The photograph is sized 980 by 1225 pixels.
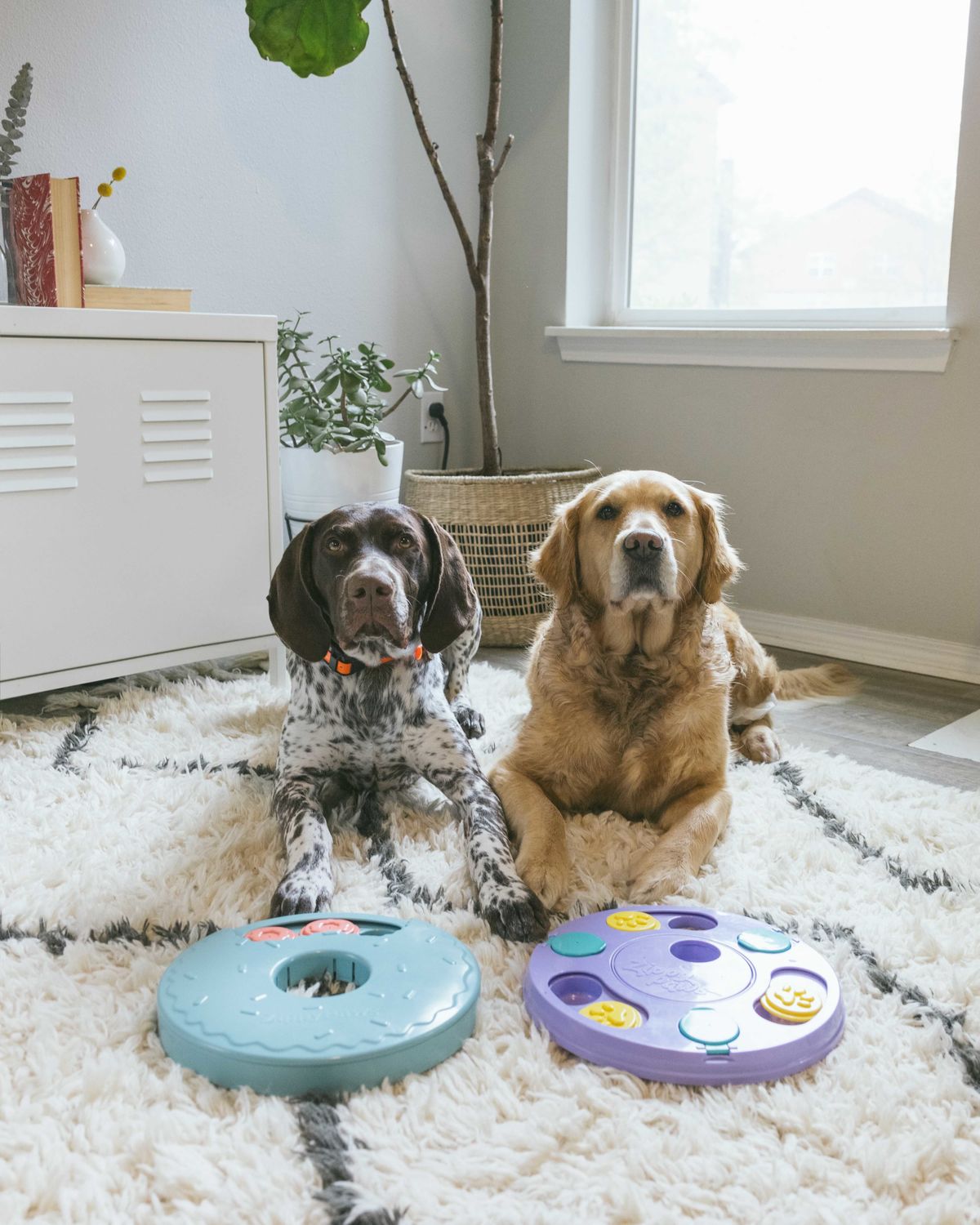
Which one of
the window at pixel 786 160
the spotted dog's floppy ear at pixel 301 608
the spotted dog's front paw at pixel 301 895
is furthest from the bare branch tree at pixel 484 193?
the spotted dog's front paw at pixel 301 895

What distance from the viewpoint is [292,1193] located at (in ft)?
3.43

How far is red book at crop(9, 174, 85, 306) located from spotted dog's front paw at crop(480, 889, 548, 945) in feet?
5.71

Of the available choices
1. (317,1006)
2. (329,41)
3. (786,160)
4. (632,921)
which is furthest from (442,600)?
(786,160)

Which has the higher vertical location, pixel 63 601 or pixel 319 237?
pixel 319 237

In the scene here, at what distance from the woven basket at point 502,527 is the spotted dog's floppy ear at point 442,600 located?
4.16 feet

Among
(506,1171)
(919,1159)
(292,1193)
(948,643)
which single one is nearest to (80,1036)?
(292,1193)

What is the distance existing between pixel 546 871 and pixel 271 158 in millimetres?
2688

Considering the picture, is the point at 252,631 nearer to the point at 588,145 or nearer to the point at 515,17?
the point at 588,145

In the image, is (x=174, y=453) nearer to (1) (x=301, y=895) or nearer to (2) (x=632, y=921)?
(1) (x=301, y=895)

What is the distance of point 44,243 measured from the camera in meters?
2.44

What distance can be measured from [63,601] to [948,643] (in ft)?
7.90

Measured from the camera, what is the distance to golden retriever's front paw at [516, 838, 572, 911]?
5.55 feet

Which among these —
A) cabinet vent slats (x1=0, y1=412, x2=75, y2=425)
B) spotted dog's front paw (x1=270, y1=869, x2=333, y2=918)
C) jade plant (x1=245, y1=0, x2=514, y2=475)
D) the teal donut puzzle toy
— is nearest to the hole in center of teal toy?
the teal donut puzzle toy

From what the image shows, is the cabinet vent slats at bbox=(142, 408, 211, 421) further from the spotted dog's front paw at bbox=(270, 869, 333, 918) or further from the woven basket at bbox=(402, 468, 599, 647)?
the spotted dog's front paw at bbox=(270, 869, 333, 918)
